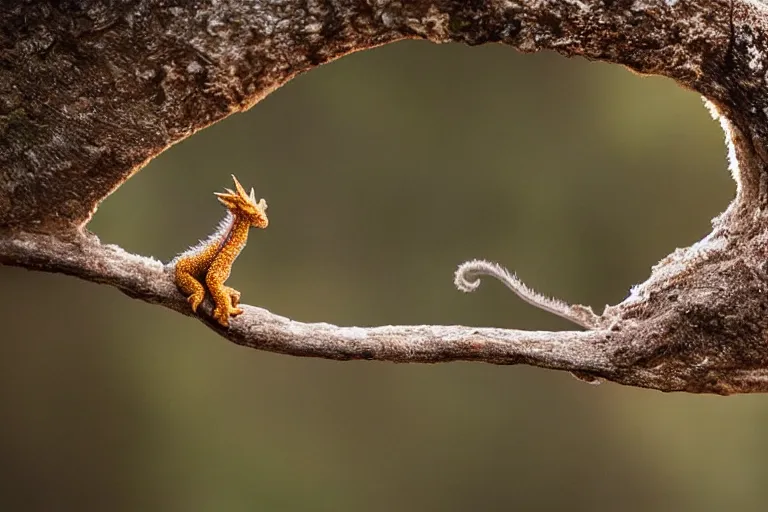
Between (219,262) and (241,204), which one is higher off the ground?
(241,204)

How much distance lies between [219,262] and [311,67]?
481 mm

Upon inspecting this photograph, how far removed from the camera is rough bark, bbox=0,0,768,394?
1.50 meters

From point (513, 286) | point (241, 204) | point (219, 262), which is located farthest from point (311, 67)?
point (513, 286)

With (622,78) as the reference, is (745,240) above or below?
below

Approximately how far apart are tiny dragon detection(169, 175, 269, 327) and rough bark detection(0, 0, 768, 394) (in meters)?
0.04

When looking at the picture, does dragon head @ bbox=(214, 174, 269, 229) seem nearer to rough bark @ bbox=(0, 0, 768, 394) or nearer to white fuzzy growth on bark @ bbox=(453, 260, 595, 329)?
rough bark @ bbox=(0, 0, 768, 394)

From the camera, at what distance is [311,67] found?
62.8 inches

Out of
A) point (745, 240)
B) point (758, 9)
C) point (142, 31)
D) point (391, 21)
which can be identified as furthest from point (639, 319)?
point (142, 31)

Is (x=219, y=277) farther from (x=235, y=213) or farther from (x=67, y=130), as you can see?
(x=67, y=130)

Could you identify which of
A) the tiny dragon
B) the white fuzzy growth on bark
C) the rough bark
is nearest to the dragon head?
the tiny dragon

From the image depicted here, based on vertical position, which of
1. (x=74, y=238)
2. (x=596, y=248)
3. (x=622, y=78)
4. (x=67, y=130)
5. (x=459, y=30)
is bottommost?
(x=74, y=238)

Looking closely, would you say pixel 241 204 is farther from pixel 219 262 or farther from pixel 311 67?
pixel 311 67

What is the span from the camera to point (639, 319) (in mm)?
1811

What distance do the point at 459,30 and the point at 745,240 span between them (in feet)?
2.57
